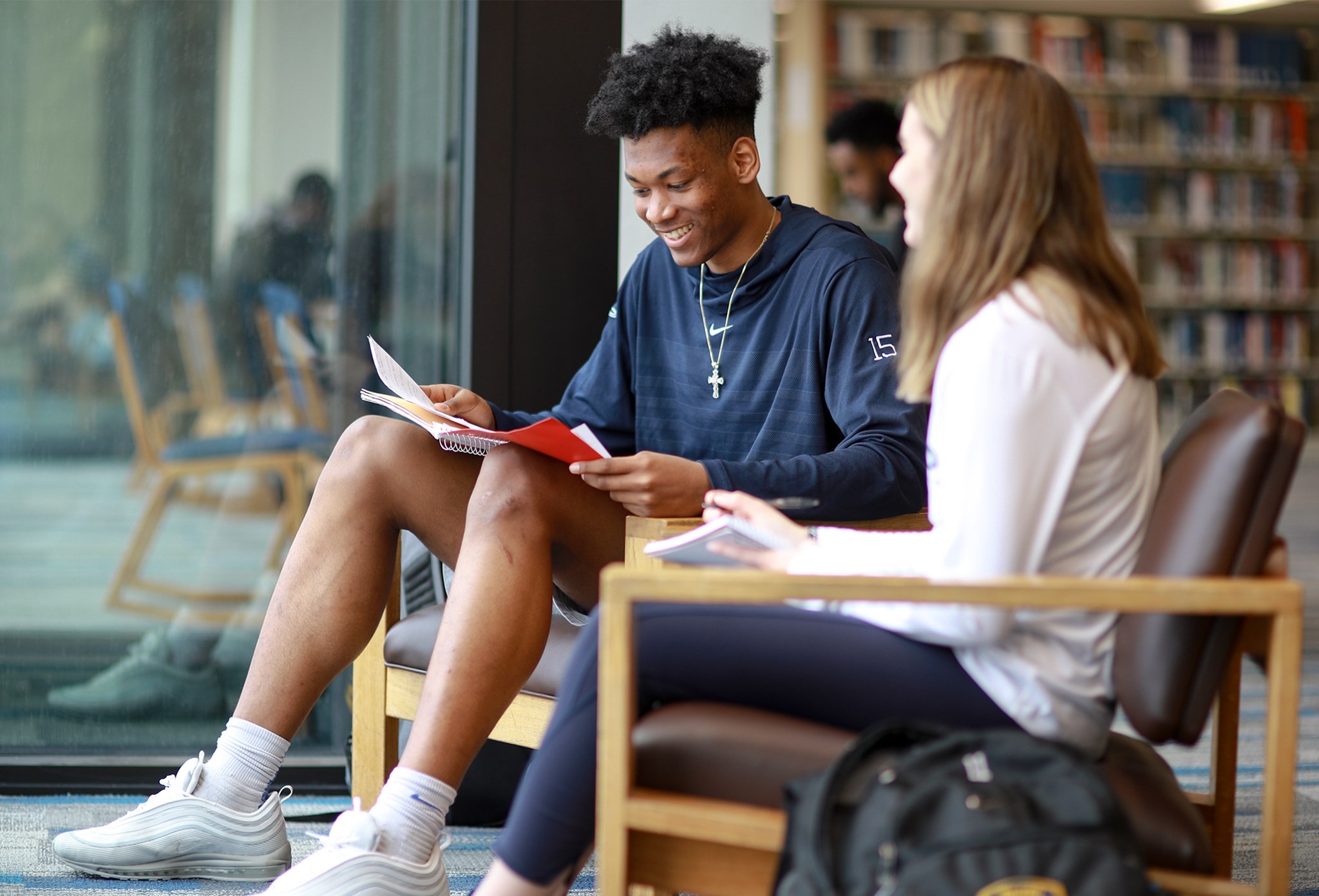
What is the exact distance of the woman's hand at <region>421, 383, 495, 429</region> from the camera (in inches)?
69.6

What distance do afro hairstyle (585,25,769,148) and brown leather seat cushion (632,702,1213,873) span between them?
0.92m

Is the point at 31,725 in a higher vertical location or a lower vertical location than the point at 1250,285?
lower

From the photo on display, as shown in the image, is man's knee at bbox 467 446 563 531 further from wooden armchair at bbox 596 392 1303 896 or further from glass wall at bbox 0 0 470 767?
glass wall at bbox 0 0 470 767

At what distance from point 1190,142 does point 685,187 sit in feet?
19.7

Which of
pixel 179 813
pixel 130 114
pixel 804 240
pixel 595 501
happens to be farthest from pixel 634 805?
pixel 130 114

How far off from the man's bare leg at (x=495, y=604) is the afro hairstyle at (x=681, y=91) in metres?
0.52

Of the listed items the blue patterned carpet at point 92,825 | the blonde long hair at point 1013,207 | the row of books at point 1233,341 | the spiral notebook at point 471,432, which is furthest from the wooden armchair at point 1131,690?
the row of books at point 1233,341

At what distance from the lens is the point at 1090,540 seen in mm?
1151

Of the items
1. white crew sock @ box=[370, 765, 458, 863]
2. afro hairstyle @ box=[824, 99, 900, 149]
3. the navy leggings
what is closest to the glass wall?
white crew sock @ box=[370, 765, 458, 863]

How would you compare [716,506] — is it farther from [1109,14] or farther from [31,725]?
[1109,14]

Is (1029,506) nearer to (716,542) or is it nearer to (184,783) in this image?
(716,542)

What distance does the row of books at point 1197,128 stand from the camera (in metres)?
6.89

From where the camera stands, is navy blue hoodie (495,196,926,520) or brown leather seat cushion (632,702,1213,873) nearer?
brown leather seat cushion (632,702,1213,873)

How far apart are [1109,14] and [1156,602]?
22.0 feet
